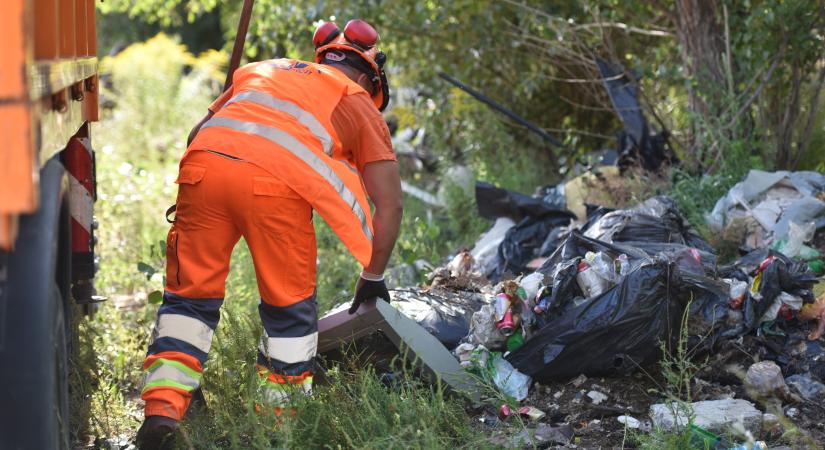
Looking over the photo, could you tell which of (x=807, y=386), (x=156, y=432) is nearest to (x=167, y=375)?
(x=156, y=432)

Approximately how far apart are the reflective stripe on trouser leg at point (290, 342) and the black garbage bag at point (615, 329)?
979 mm

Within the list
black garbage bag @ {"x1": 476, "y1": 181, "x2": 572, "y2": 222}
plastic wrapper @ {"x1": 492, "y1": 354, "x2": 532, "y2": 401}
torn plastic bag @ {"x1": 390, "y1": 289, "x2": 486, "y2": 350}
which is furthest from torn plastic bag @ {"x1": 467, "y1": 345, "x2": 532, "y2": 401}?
black garbage bag @ {"x1": 476, "y1": 181, "x2": 572, "y2": 222}

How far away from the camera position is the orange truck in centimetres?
196

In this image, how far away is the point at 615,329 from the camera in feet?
13.3

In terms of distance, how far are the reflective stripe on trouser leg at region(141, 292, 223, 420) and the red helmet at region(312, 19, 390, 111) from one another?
3.53 ft

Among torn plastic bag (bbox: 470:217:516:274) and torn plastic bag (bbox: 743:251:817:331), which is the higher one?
torn plastic bag (bbox: 743:251:817:331)

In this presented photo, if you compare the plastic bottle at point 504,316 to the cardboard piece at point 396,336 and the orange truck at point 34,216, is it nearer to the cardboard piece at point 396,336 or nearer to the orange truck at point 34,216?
the cardboard piece at point 396,336

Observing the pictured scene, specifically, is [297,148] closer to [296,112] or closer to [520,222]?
[296,112]

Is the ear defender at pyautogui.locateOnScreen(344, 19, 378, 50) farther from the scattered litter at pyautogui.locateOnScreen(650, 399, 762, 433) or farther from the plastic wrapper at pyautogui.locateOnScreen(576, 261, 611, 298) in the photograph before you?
the scattered litter at pyautogui.locateOnScreen(650, 399, 762, 433)

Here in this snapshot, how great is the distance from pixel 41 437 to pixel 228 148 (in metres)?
1.33

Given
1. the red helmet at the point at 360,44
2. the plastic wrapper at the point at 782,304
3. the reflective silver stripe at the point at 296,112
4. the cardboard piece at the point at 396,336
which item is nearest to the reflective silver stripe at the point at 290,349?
the cardboard piece at the point at 396,336

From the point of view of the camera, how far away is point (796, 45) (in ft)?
21.3

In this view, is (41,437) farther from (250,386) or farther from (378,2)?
(378,2)

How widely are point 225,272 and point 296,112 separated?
0.62 metres
